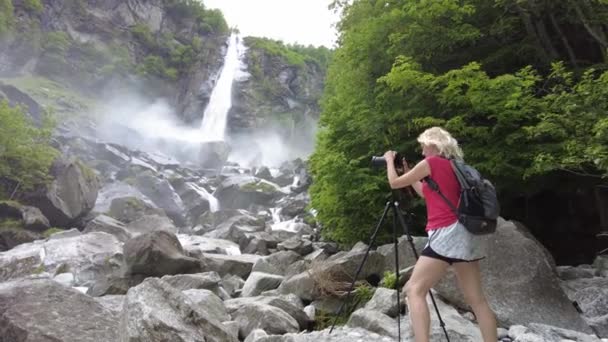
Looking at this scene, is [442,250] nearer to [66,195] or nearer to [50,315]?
[50,315]

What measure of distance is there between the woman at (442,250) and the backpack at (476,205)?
0.07m

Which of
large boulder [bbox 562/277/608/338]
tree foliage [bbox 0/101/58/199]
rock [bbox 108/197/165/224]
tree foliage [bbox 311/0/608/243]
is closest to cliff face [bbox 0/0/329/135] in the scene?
tree foliage [bbox 0/101/58/199]

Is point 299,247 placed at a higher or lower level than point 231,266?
higher

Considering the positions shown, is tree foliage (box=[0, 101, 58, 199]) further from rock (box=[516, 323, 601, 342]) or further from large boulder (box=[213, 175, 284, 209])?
rock (box=[516, 323, 601, 342])

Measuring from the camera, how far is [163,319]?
4.36 meters

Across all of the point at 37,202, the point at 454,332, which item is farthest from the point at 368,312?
the point at 37,202

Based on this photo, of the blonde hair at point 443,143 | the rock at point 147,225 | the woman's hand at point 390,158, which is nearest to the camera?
the blonde hair at point 443,143

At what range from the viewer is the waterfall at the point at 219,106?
2442 inches

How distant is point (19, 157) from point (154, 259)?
66.6ft

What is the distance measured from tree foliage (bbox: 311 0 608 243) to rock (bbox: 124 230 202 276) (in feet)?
12.9

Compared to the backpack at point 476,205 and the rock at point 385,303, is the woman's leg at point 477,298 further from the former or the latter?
the rock at point 385,303

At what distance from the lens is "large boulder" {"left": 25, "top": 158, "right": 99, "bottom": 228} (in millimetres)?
25297

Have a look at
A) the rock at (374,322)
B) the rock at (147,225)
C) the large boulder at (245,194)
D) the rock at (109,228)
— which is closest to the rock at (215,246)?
the rock at (147,225)

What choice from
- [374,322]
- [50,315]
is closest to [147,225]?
[50,315]
